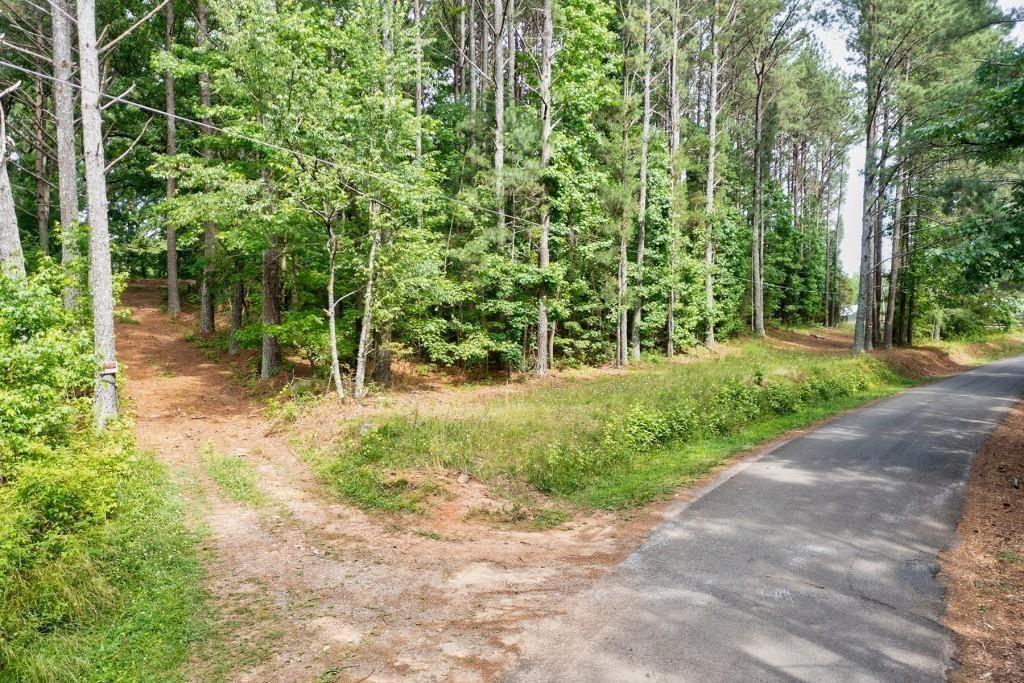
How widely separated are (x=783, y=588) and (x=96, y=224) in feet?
39.6

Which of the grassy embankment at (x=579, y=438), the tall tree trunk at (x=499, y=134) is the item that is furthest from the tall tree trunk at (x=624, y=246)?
the grassy embankment at (x=579, y=438)

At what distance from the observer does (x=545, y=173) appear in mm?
17469

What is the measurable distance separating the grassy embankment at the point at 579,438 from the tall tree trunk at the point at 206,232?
376 inches

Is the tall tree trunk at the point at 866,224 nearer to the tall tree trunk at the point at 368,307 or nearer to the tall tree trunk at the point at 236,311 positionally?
the tall tree trunk at the point at 368,307

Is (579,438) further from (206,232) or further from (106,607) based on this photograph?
(206,232)

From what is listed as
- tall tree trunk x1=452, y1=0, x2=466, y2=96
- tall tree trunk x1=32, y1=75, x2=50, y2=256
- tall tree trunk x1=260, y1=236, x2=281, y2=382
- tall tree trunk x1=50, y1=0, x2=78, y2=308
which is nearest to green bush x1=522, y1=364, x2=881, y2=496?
tall tree trunk x1=260, y1=236, x2=281, y2=382

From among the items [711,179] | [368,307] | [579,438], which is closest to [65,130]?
[368,307]

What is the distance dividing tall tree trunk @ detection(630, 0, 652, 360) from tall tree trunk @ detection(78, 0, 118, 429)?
1727 centimetres

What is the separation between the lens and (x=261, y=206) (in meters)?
11.7

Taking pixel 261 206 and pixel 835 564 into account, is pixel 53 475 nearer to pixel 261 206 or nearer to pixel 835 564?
pixel 261 206

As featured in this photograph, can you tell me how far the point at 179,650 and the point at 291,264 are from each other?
1319 cm

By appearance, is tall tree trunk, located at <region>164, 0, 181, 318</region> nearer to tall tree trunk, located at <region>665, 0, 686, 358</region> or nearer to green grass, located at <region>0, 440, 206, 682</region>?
green grass, located at <region>0, 440, 206, 682</region>

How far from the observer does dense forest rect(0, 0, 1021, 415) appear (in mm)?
11844

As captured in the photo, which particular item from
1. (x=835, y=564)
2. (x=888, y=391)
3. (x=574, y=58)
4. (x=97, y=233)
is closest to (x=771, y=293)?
(x=888, y=391)
